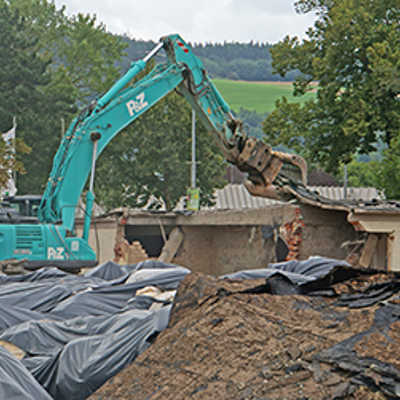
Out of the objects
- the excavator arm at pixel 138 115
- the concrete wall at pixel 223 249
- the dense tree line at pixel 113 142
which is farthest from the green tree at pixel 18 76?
the excavator arm at pixel 138 115

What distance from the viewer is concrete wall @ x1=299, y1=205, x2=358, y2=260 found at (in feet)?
42.3

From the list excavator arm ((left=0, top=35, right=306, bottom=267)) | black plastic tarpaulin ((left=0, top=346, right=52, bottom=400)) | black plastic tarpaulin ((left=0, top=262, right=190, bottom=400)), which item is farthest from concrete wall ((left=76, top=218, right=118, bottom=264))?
black plastic tarpaulin ((left=0, top=346, right=52, bottom=400))

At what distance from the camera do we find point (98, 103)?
41.7 ft

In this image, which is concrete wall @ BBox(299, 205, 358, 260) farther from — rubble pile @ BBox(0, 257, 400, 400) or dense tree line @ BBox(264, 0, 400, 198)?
rubble pile @ BBox(0, 257, 400, 400)

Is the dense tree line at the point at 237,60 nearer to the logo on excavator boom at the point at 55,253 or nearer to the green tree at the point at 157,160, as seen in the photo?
the green tree at the point at 157,160

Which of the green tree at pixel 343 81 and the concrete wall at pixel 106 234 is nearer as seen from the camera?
the concrete wall at pixel 106 234

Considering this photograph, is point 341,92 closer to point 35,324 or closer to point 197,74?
point 197,74

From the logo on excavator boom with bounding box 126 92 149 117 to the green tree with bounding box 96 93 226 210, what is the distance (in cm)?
1702

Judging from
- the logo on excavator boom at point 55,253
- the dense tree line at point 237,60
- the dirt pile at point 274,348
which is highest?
the dense tree line at point 237,60

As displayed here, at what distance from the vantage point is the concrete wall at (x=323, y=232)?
42.3ft

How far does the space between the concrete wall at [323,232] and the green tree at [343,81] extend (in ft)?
19.2

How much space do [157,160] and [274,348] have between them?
1081 inches

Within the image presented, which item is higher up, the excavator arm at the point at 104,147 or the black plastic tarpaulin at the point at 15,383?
the excavator arm at the point at 104,147

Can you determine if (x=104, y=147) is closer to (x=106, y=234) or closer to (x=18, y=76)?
(x=106, y=234)
